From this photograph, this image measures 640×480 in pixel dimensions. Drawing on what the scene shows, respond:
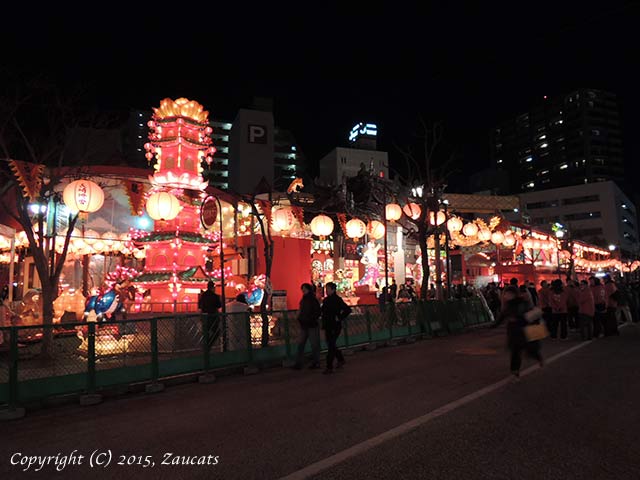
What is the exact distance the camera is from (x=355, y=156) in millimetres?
79438

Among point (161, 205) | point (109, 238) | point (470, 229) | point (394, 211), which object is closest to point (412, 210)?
point (394, 211)

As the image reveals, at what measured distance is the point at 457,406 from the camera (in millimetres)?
5969

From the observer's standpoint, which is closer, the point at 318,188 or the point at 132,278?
the point at 132,278

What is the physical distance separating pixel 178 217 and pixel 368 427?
47.5 ft

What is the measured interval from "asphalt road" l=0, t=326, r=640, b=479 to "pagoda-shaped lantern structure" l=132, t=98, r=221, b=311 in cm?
815

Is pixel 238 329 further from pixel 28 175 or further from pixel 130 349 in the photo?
pixel 28 175

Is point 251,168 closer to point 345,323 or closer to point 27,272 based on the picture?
point 27,272

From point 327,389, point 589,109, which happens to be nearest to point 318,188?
point 327,389

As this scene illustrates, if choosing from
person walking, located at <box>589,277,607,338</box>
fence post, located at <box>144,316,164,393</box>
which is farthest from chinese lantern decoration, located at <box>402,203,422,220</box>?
fence post, located at <box>144,316,164,393</box>

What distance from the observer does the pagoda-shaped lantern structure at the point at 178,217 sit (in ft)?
53.8

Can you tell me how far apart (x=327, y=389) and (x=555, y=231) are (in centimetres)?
3893

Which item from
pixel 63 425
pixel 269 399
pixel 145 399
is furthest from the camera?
pixel 145 399

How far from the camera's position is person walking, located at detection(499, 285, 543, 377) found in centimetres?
764

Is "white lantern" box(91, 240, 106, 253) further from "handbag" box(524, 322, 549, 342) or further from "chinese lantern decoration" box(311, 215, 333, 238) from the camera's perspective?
"handbag" box(524, 322, 549, 342)
